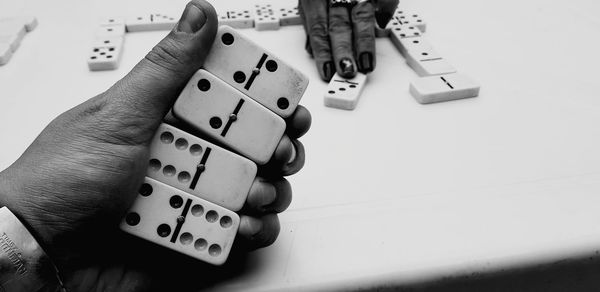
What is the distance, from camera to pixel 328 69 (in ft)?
3.78

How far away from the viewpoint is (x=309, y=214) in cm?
75

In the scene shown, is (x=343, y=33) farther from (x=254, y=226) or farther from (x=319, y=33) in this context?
(x=254, y=226)

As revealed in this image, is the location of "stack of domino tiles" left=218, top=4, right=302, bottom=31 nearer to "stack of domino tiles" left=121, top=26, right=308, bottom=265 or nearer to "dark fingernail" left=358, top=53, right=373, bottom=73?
"dark fingernail" left=358, top=53, right=373, bottom=73

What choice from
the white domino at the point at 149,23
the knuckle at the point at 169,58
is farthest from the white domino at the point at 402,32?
the knuckle at the point at 169,58

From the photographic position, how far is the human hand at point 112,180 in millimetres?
531

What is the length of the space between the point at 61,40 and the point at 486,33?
1.15m

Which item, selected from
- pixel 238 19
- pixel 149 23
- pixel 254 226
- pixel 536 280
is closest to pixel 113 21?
pixel 149 23

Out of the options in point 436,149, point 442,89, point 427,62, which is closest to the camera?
point 436,149

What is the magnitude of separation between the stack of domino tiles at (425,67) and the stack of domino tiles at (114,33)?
644mm

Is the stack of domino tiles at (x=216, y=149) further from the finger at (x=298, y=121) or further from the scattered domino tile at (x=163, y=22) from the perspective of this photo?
the scattered domino tile at (x=163, y=22)

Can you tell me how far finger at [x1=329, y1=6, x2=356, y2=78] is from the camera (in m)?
1.12

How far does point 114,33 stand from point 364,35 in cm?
67

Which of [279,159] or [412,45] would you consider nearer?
[279,159]

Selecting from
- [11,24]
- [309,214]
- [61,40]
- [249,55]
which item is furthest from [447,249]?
[11,24]
